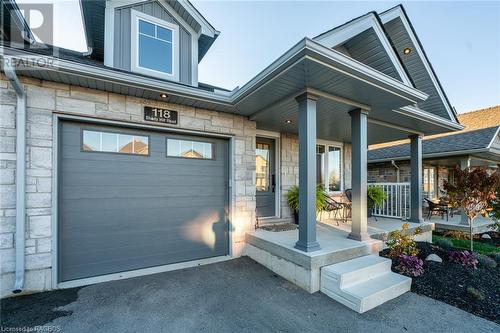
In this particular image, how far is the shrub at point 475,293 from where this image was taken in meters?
2.81

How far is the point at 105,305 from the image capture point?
2641 millimetres

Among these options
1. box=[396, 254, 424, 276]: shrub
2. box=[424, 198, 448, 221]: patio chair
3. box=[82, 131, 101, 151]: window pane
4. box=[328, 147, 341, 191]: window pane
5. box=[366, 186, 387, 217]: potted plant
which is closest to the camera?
box=[82, 131, 101, 151]: window pane

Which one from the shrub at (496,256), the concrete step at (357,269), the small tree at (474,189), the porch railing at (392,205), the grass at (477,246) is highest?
the small tree at (474,189)

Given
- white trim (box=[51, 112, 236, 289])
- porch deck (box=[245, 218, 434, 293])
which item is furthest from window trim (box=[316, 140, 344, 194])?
white trim (box=[51, 112, 236, 289])

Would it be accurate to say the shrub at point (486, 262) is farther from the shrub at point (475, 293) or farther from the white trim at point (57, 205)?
the white trim at point (57, 205)

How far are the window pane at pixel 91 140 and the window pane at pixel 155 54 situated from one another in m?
A: 1.61

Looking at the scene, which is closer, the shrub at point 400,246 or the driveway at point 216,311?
the driveway at point 216,311

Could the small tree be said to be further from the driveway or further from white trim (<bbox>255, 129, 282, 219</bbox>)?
white trim (<bbox>255, 129, 282, 219</bbox>)

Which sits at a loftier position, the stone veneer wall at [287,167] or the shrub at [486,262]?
the stone veneer wall at [287,167]

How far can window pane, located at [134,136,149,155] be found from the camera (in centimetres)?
364

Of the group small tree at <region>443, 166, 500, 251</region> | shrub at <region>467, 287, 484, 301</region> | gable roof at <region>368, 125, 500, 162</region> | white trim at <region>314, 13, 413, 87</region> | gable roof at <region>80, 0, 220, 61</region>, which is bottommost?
shrub at <region>467, 287, 484, 301</region>

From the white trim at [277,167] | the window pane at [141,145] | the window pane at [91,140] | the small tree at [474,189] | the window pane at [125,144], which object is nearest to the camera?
the window pane at [91,140]

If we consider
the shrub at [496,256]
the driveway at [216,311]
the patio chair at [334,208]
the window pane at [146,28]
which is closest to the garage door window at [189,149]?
the driveway at [216,311]

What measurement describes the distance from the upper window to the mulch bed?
9.41 feet
